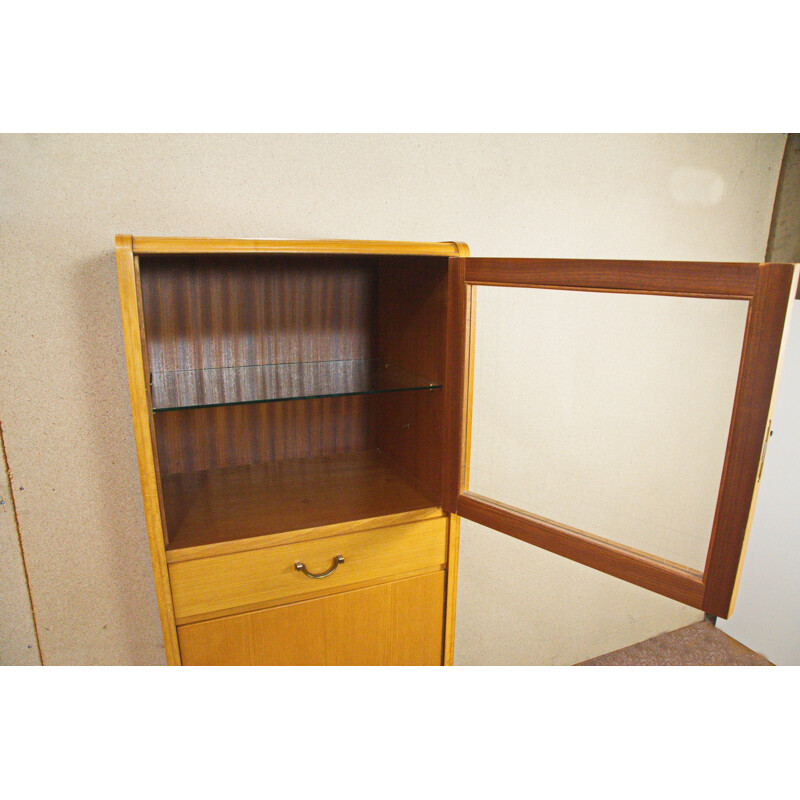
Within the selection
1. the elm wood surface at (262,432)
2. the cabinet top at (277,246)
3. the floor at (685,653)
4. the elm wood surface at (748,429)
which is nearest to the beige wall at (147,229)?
the elm wood surface at (262,432)

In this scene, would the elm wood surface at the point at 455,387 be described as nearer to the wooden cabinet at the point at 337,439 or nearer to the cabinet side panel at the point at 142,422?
the wooden cabinet at the point at 337,439

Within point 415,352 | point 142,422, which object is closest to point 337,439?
point 415,352

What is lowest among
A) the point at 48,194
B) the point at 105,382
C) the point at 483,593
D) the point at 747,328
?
the point at 483,593

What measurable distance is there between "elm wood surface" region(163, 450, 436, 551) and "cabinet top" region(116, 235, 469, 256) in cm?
45

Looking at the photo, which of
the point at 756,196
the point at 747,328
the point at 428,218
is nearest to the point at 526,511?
the point at 747,328

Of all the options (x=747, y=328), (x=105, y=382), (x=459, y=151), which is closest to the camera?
(x=747, y=328)

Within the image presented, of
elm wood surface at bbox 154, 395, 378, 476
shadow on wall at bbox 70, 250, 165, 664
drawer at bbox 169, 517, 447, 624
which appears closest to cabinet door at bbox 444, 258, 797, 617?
drawer at bbox 169, 517, 447, 624

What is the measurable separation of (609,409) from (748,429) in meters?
0.25

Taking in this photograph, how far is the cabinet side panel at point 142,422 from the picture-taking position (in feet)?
2.49

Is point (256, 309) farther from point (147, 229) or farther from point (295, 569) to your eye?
point (295, 569)

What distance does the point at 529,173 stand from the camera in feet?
4.46

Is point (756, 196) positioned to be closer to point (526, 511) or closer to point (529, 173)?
point (529, 173)

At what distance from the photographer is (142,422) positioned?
2.65ft

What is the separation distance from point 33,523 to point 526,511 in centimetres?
94
